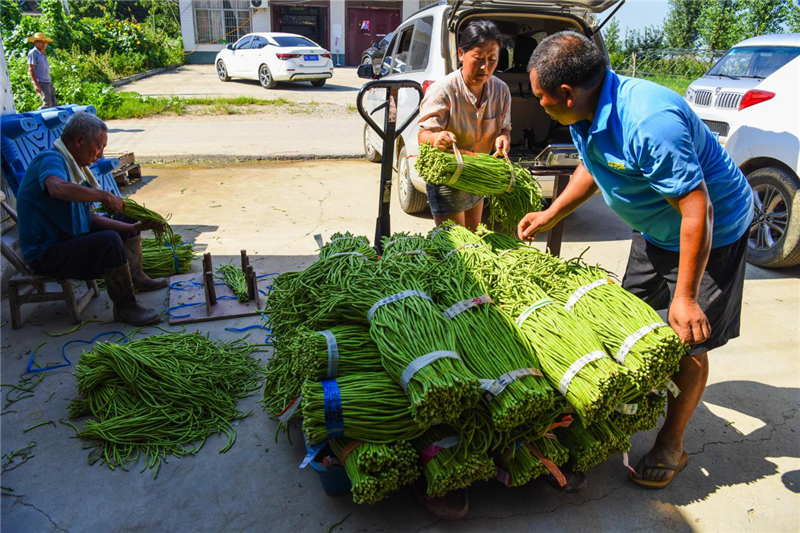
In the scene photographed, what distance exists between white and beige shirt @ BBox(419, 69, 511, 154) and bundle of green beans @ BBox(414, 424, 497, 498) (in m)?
2.25

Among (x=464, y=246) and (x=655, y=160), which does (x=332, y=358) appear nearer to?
(x=464, y=246)

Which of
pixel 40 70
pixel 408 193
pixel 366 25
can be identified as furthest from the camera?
pixel 366 25

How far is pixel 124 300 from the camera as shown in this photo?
13.4 feet

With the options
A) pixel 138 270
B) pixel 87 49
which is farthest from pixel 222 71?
pixel 138 270

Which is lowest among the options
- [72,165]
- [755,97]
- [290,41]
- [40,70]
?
[72,165]

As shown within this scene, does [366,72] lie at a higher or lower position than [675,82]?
higher

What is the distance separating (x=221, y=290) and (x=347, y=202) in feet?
9.00

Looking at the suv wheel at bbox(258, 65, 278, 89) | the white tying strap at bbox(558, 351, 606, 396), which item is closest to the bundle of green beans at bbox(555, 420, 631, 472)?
the white tying strap at bbox(558, 351, 606, 396)

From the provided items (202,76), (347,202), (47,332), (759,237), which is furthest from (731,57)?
(202,76)

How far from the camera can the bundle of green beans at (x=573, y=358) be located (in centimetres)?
215

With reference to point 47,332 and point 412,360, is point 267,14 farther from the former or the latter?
point 412,360

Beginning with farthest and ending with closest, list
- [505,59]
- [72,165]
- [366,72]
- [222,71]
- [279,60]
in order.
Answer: [222,71] → [279,60] → [366,72] → [505,59] → [72,165]

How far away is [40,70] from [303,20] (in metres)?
18.2

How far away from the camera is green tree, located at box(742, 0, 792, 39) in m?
17.9
